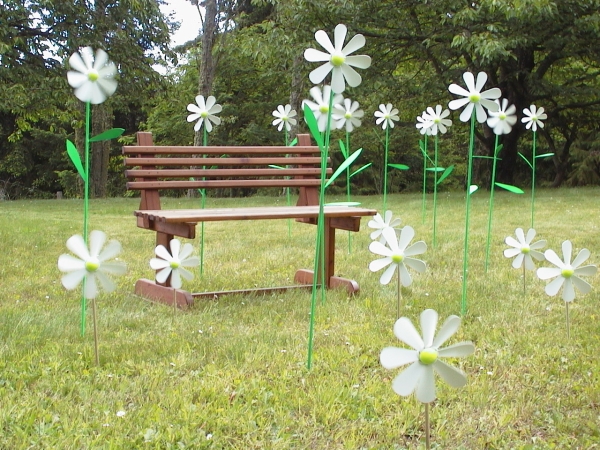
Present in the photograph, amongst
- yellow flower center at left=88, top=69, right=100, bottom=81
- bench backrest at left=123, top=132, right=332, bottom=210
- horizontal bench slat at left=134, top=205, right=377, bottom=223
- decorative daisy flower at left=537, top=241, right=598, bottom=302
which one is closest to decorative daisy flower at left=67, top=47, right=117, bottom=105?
yellow flower center at left=88, top=69, right=100, bottom=81

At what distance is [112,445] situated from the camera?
1875 mm

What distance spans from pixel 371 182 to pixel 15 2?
458 inches

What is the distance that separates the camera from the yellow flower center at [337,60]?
7.63ft

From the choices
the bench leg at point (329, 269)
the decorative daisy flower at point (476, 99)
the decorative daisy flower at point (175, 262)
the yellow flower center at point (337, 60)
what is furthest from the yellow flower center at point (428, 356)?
the bench leg at point (329, 269)

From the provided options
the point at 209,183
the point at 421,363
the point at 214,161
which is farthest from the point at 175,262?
the point at 421,363

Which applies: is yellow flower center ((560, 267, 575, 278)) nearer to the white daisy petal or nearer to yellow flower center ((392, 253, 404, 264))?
yellow flower center ((392, 253, 404, 264))

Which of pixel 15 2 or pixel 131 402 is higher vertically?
pixel 15 2

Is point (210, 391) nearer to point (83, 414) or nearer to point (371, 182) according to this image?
point (83, 414)

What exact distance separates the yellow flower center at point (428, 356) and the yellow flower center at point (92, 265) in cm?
135

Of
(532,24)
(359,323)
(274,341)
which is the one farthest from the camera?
(532,24)

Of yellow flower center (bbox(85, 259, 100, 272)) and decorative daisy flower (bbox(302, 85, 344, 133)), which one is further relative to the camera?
decorative daisy flower (bbox(302, 85, 344, 133))

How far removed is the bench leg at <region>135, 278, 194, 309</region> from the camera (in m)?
3.53

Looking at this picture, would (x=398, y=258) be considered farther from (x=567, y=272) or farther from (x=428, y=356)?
(x=428, y=356)

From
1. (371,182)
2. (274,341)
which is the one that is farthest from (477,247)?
(371,182)
